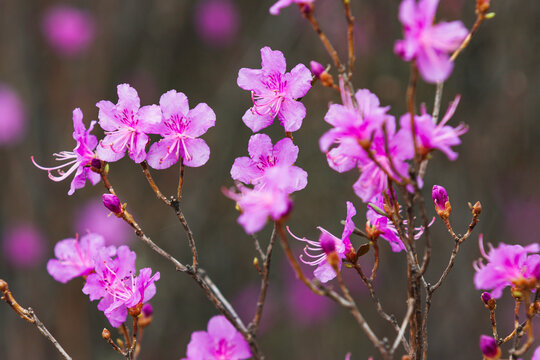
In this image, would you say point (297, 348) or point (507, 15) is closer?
point (507, 15)

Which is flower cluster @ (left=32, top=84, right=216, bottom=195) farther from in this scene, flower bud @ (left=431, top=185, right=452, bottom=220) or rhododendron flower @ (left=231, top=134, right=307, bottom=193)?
flower bud @ (left=431, top=185, right=452, bottom=220)

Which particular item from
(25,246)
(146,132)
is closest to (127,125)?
(146,132)

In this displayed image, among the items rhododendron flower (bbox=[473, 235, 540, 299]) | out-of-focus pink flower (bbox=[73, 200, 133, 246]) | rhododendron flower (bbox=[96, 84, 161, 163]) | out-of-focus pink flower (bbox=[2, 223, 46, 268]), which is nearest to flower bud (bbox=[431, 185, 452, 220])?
rhododendron flower (bbox=[473, 235, 540, 299])

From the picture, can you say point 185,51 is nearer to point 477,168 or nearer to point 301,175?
point 477,168

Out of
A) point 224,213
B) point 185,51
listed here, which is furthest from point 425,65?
point 185,51

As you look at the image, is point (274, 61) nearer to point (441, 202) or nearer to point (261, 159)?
point (261, 159)

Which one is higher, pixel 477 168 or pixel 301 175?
pixel 301 175

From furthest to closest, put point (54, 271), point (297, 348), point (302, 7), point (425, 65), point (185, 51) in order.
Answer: point (185, 51)
point (297, 348)
point (54, 271)
point (302, 7)
point (425, 65)
